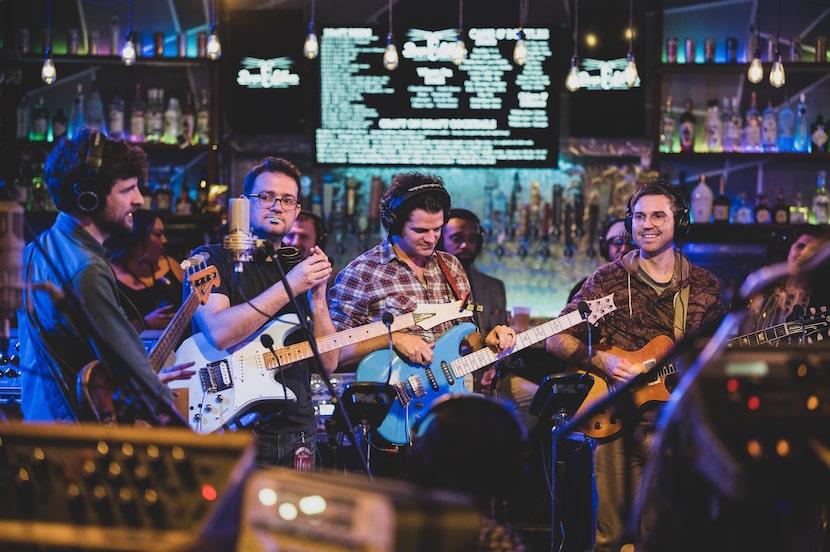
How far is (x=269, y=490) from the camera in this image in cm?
184

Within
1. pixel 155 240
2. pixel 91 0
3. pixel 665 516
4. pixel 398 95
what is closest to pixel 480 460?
pixel 665 516

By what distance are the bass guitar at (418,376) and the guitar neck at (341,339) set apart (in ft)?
0.44

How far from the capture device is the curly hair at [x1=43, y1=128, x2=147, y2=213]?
311 cm

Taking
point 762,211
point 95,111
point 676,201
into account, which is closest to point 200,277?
point 676,201

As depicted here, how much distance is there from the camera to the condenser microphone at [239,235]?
304 cm

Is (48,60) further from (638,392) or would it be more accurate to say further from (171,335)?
(638,392)

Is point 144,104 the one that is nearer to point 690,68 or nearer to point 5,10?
point 5,10

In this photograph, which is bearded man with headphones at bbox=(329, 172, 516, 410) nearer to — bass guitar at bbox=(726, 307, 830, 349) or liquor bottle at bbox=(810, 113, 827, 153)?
bass guitar at bbox=(726, 307, 830, 349)

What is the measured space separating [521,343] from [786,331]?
1.35m

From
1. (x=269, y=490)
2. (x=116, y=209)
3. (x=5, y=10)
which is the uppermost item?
(x=5, y=10)

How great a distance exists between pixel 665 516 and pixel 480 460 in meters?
0.48

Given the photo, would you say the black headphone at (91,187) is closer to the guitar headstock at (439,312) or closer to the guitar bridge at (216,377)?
the guitar bridge at (216,377)

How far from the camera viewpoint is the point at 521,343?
4691 mm

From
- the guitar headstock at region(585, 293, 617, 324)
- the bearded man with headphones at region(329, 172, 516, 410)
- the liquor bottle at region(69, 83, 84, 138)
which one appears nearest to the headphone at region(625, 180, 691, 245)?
the guitar headstock at region(585, 293, 617, 324)
